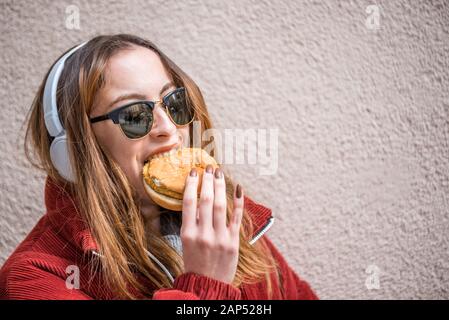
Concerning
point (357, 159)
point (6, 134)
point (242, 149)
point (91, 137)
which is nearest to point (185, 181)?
point (91, 137)

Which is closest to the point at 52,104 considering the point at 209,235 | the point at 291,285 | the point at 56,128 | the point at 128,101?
the point at 56,128

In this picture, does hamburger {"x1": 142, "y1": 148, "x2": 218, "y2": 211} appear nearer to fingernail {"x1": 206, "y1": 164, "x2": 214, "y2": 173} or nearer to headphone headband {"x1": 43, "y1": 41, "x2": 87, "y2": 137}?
fingernail {"x1": 206, "y1": 164, "x2": 214, "y2": 173}

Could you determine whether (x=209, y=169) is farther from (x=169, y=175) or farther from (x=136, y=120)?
(x=136, y=120)

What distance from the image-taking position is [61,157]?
1390 mm

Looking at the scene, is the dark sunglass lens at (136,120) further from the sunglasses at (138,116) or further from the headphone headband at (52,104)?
the headphone headband at (52,104)

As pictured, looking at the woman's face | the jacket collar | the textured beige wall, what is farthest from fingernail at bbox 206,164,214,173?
the textured beige wall

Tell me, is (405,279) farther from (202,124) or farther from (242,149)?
(202,124)

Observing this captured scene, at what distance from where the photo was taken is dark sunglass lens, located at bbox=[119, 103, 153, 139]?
1325 mm

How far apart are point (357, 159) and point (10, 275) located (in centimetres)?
175

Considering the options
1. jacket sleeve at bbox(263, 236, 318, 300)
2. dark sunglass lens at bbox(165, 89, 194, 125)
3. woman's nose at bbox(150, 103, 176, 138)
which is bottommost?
jacket sleeve at bbox(263, 236, 318, 300)

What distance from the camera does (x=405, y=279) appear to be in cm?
239

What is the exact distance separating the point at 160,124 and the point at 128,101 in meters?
0.12

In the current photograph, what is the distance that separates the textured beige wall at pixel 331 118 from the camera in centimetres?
205
